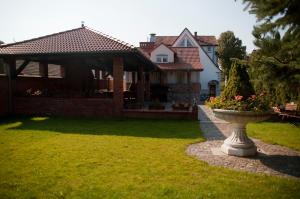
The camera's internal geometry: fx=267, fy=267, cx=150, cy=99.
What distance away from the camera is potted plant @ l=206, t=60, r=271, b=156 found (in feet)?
23.2

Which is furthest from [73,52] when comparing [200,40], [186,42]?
[200,40]

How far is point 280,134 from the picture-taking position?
10641mm

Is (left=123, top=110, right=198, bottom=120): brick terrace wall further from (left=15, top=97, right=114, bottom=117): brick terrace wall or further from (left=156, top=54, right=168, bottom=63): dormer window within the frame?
(left=156, top=54, right=168, bottom=63): dormer window

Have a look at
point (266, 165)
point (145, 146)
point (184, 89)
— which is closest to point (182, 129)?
point (145, 146)

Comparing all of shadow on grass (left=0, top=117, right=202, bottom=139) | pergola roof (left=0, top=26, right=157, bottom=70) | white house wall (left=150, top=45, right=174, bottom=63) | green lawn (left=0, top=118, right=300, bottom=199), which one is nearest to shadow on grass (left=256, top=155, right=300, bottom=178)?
green lawn (left=0, top=118, right=300, bottom=199)

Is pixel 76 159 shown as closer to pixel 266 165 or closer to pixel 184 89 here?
pixel 266 165

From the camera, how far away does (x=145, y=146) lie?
8.29m

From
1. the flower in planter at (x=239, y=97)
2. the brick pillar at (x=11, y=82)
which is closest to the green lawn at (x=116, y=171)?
the flower in planter at (x=239, y=97)

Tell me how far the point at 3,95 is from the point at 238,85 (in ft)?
41.8

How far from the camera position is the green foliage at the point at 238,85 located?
7562 mm

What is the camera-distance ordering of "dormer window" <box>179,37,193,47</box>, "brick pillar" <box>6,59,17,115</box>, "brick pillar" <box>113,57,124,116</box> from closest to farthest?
"brick pillar" <box>113,57,124,116</box>, "brick pillar" <box>6,59,17,115</box>, "dormer window" <box>179,37,193,47</box>

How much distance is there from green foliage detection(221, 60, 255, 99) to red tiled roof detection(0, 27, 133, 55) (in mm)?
6913

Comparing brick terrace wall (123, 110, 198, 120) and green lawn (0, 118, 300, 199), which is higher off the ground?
brick terrace wall (123, 110, 198, 120)

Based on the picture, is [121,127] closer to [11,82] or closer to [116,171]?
[116,171]
